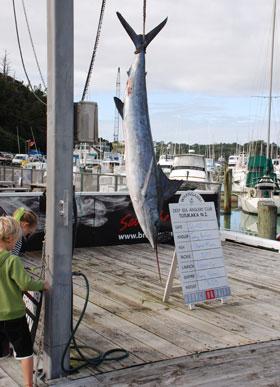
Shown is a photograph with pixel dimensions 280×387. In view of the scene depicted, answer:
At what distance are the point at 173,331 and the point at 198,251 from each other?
1263 mm

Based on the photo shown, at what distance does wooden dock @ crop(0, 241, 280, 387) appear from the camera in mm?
4094

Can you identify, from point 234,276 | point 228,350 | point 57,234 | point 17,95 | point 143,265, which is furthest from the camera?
point 17,95

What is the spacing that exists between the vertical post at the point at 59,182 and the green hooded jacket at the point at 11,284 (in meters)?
0.28

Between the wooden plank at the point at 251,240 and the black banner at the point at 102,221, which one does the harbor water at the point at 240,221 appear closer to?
the wooden plank at the point at 251,240

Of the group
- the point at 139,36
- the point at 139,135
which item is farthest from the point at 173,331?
the point at 139,36

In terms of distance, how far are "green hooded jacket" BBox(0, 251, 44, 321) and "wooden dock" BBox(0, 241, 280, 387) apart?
0.66 metres

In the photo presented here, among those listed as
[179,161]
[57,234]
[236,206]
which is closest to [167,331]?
[57,234]

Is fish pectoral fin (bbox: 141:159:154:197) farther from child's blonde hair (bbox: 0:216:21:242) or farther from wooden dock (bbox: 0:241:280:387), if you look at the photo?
wooden dock (bbox: 0:241:280:387)

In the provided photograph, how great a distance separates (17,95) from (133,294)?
73246 millimetres

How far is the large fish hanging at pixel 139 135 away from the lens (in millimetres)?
3840

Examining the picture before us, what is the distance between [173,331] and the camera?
5.25 meters

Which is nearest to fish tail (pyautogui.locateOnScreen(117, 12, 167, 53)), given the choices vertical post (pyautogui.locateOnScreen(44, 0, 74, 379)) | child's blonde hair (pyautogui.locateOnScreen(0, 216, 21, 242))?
vertical post (pyautogui.locateOnScreen(44, 0, 74, 379))

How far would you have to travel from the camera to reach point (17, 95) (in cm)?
7612

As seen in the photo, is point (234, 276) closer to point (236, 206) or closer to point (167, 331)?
point (167, 331)
